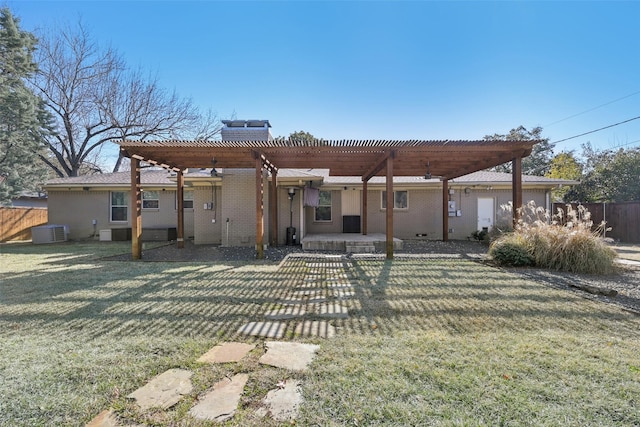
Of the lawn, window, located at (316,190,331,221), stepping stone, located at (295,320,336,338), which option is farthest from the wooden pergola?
stepping stone, located at (295,320,336,338)

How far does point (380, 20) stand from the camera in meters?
9.59

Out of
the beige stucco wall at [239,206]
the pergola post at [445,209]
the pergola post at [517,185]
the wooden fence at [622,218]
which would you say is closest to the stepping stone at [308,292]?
the beige stucco wall at [239,206]

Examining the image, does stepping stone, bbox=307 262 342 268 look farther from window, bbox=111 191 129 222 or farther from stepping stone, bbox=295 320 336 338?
window, bbox=111 191 129 222

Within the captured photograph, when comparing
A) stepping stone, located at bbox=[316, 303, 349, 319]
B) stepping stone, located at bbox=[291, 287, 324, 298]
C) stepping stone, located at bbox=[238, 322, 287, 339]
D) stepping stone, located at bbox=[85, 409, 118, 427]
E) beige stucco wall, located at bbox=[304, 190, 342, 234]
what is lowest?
stepping stone, located at bbox=[291, 287, 324, 298]

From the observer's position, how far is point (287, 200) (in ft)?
36.2

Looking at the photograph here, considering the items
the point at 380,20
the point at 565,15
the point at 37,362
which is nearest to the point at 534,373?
the point at 37,362

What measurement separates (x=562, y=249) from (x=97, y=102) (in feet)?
79.0

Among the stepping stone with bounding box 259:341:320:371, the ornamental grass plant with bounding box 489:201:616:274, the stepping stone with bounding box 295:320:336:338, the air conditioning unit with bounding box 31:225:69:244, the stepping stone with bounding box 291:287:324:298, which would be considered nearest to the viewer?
the stepping stone with bounding box 259:341:320:371

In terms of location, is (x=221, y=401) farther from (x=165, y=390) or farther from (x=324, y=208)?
(x=324, y=208)

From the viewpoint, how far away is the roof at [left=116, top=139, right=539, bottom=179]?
7.21m

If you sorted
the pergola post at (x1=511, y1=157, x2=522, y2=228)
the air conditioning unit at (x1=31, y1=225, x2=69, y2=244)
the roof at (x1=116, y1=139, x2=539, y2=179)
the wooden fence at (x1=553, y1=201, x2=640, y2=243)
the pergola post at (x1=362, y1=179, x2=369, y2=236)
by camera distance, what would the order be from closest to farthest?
the roof at (x1=116, y1=139, x2=539, y2=179)
the pergola post at (x1=511, y1=157, x2=522, y2=228)
the pergola post at (x1=362, y1=179, x2=369, y2=236)
the air conditioning unit at (x1=31, y1=225, x2=69, y2=244)
the wooden fence at (x1=553, y1=201, x2=640, y2=243)

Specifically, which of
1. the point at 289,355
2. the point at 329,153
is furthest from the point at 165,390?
the point at 329,153

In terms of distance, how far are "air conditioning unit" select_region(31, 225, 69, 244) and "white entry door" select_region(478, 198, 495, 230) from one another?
19.0 m

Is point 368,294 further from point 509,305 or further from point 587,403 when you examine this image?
Answer: point 587,403
